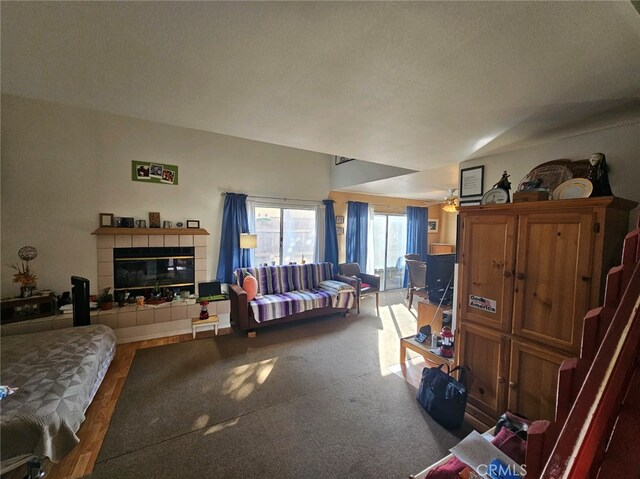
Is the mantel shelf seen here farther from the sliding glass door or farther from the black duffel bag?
the sliding glass door

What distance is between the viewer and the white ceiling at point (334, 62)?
2.93 ft

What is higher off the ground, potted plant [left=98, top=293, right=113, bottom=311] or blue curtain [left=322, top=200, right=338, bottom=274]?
blue curtain [left=322, top=200, right=338, bottom=274]

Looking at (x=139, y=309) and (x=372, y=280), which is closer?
(x=139, y=309)

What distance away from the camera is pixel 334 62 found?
117 cm

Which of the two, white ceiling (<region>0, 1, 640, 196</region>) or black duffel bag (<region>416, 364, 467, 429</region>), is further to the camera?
black duffel bag (<region>416, 364, 467, 429</region>)

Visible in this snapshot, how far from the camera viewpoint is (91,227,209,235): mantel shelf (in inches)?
133

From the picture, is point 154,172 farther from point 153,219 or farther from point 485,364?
point 485,364

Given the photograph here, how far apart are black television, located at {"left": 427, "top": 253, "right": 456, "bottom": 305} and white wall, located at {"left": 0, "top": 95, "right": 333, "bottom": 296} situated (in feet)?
11.1

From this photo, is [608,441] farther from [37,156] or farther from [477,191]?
[37,156]

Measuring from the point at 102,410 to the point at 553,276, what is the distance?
3559 mm

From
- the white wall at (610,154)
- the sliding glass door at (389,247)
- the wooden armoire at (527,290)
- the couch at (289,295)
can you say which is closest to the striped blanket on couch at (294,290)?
the couch at (289,295)

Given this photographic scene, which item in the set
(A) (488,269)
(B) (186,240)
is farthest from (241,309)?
(A) (488,269)

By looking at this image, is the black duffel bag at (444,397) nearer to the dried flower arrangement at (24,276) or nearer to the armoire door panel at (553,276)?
the armoire door panel at (553,276)

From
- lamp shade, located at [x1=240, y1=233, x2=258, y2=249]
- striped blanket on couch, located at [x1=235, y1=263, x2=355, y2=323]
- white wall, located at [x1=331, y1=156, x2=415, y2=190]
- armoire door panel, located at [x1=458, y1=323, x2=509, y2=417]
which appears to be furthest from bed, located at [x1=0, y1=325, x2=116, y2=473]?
white wall, located at [x1=331, y1=156, x2=415, y2=190]
